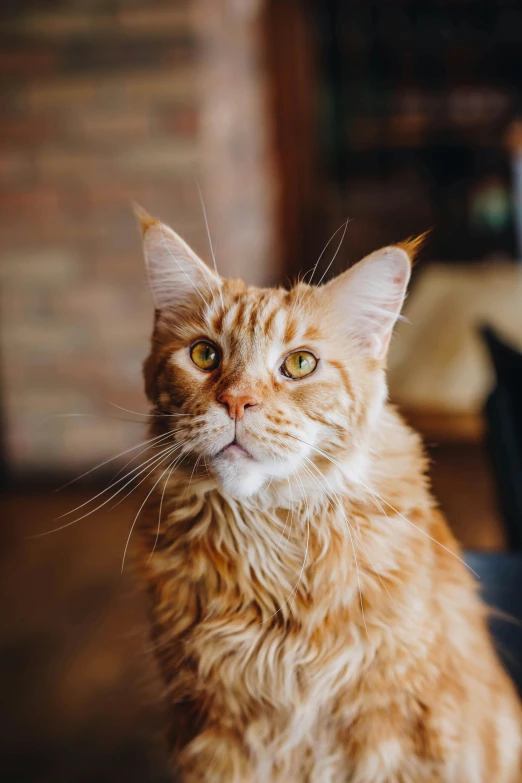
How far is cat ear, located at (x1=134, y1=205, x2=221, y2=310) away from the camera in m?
0.56

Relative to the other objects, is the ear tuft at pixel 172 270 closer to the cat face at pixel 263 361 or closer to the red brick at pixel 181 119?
the cat face at pixel 263 361

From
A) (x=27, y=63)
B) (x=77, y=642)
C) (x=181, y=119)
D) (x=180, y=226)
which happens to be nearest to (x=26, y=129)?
(x=27, y=63)

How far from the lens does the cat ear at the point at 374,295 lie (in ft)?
1.70

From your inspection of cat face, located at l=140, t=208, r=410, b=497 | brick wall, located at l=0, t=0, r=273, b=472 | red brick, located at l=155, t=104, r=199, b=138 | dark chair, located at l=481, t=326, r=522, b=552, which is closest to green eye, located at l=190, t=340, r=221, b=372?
cat face, located at l=140, t=208, r=410, b=497

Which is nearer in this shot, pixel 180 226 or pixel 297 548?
pixel 297 548

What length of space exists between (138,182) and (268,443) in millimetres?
2195

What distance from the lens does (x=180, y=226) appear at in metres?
2.01

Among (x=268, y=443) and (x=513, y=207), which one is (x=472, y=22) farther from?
(x=268, y=443)

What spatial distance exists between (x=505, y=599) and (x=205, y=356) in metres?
0.39

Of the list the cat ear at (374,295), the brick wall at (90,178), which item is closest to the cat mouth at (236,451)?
the cat ear at (374,295)

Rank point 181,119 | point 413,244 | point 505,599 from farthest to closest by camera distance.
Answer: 1. point 181,119
2. point 505,599
3. point 413,244

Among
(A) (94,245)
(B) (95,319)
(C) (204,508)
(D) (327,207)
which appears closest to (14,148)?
(A) (94,245)

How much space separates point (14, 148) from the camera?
2.62 m

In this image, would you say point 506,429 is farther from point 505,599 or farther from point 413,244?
point 413,244
